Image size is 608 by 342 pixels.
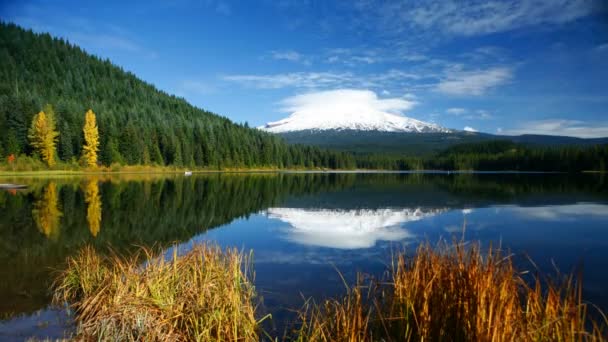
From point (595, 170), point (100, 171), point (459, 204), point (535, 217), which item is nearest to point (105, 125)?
point (100, 171)

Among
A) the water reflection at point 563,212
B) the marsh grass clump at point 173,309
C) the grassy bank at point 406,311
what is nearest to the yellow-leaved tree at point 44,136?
the marsh grass clump at point 173,309

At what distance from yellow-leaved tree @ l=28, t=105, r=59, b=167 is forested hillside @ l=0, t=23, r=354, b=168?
2703mm

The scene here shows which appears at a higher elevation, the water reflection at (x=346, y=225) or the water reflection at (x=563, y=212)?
the water reflection at (x=563, y=212)

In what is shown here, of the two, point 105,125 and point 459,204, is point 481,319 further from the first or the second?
point 105,125

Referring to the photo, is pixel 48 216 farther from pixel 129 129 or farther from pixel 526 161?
pixel 526 161

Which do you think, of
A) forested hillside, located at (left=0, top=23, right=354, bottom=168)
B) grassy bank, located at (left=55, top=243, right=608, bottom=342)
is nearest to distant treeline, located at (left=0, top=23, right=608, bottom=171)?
forested hillside, located at (left=0, top=23, right=354, bottom=168)

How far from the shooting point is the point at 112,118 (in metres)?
94.3

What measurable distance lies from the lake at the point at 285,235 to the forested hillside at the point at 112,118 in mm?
56357

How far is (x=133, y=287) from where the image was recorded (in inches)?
290

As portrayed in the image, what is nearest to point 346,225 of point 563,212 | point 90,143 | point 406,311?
point 406,311

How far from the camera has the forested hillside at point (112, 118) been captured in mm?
79875

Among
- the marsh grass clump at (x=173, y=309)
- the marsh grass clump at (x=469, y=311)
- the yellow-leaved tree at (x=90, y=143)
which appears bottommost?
the marsh grass clump at (x=173, y=309)

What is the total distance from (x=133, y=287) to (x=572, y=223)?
22.9 metres

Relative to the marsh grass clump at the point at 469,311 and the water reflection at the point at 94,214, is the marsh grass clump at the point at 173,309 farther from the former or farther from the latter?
the water reflection at the point at 94,214
